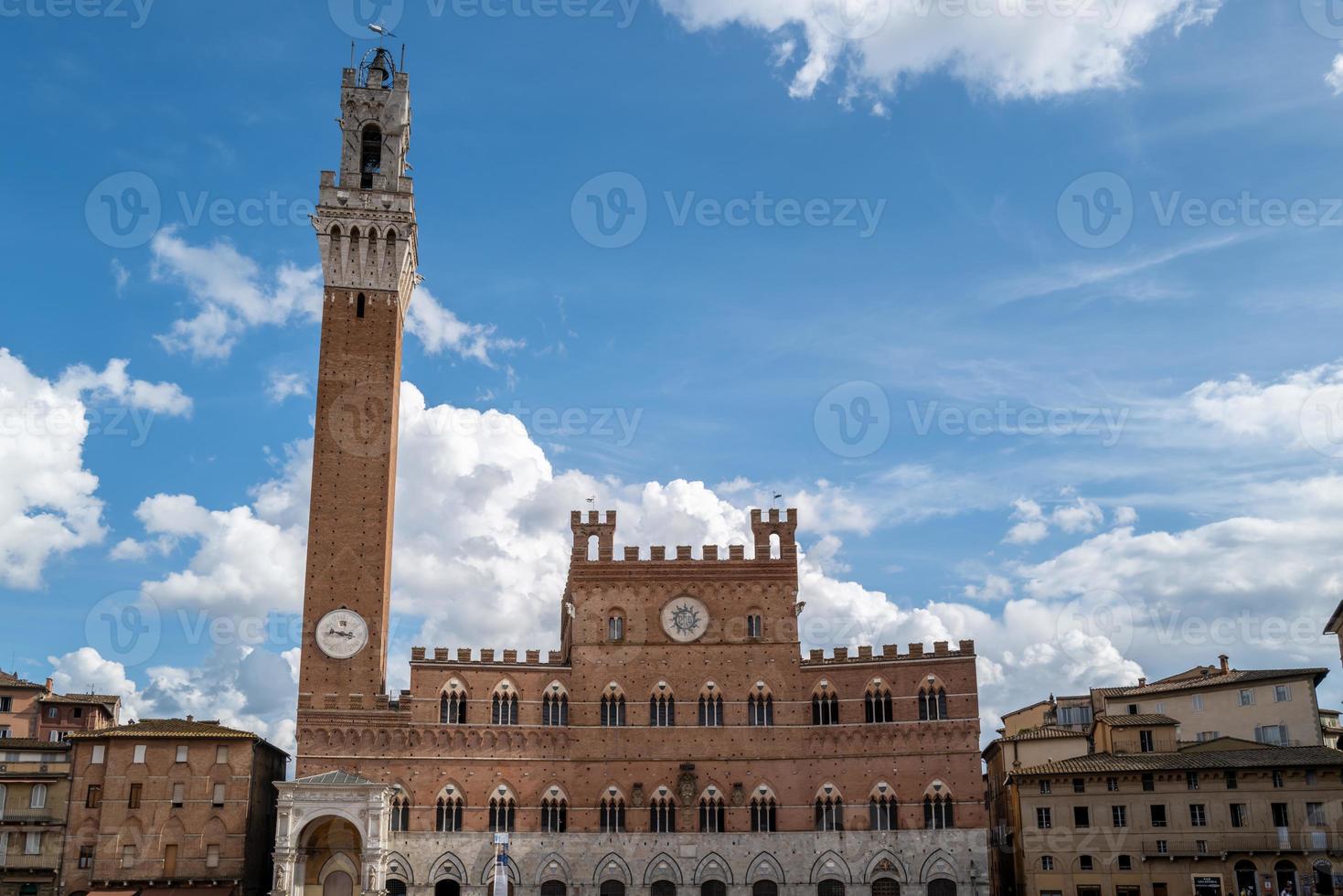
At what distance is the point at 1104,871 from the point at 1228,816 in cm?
639

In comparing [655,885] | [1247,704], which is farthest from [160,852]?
[1247,704]

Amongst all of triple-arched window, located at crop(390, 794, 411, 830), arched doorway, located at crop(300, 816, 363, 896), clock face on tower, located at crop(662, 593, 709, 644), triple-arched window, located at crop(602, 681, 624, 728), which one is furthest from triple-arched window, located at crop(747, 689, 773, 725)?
arched doorway, located at crop(300, 816, 363, 896)

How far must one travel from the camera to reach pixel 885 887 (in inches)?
2347

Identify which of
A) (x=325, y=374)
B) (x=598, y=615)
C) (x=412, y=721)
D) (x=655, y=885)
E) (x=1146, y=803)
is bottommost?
(x=655, y=885)

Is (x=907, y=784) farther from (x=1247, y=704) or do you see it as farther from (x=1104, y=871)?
(x=1247, y=704)

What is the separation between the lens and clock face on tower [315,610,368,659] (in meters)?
61.5

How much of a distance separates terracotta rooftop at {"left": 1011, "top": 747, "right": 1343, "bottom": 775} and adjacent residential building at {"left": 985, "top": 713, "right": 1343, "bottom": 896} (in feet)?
0.20

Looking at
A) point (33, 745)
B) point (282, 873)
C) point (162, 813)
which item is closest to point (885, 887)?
point (282, 873)

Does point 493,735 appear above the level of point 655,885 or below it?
above

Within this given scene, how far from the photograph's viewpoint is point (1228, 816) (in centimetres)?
5797

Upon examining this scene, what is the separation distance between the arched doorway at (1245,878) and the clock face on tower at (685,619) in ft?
90.9

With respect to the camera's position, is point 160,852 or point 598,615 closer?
point 160,852

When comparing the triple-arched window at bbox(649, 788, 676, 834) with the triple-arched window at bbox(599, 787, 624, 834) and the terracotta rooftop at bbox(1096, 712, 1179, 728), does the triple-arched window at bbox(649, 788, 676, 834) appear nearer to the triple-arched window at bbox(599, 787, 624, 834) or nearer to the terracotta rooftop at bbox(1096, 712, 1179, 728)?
the triple-arched window at bbox(599, 787, 624, 834)

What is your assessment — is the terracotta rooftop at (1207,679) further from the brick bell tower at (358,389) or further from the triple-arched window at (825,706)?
the brick bell tower at (358,389)
